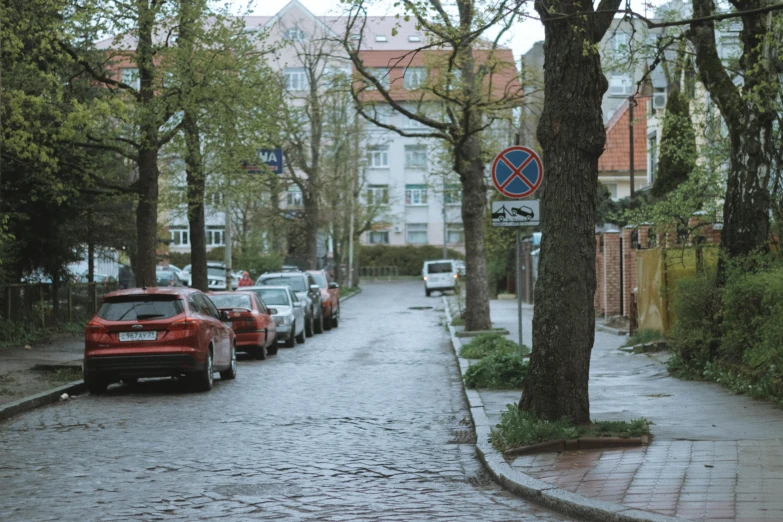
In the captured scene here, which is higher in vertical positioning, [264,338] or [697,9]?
[697,9]

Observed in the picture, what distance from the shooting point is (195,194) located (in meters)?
28.8

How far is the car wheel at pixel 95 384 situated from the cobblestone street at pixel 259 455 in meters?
0.18

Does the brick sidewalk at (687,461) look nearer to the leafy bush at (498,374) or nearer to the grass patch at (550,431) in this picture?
the grass patch at (550,431)

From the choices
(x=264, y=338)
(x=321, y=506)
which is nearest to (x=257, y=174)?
(x=264, y=338)

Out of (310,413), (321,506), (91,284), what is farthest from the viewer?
(91,284)

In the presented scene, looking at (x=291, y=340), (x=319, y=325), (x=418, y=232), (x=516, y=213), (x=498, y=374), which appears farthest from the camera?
(x=418, y=232)

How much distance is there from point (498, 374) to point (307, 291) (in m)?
18.1

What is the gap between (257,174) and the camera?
1240 inches

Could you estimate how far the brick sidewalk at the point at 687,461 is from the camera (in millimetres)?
7636

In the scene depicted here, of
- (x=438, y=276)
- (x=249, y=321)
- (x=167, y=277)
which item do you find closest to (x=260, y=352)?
(x=249, y=321)

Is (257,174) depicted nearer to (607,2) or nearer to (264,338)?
(264,338)

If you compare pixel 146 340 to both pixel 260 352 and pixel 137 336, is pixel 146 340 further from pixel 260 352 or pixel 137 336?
pixel 260 352

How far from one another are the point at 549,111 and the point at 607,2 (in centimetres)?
133

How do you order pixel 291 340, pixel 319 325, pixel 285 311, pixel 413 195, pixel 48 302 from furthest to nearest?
pixel 413 195 → pixel 319 325 → pixel 291 340 → pixel 285 311 → pixel 48 302
